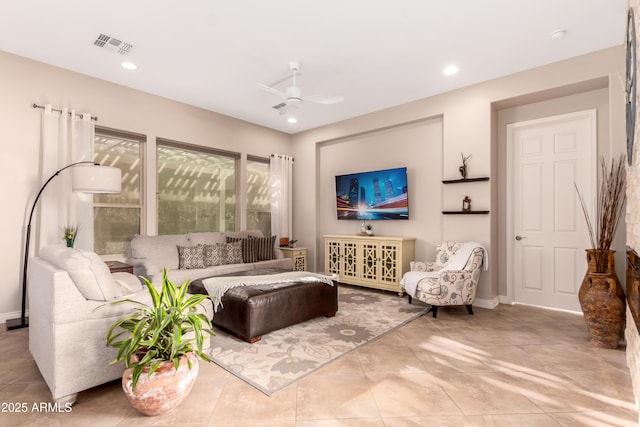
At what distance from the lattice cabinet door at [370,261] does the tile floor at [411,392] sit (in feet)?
6.36

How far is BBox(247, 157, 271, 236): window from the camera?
582 centimetres

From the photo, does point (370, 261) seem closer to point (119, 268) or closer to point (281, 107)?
point (281, 107)

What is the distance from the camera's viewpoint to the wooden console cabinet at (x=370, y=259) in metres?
4.58

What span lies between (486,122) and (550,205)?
1307mm

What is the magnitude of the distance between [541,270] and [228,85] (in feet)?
15.4

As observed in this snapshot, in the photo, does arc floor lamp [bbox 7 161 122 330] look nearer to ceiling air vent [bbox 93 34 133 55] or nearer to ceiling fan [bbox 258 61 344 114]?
ceiling air vent [bbox 93 34 133 55]

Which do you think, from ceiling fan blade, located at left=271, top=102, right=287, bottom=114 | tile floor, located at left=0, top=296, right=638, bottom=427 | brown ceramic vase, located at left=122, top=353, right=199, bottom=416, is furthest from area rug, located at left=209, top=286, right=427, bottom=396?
ceiling fan blade, located at left=271, top=102, right=287, bottom=114

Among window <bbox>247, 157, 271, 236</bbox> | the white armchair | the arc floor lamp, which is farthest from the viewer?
window <bbox>247, 157, 271, 236</bbox>

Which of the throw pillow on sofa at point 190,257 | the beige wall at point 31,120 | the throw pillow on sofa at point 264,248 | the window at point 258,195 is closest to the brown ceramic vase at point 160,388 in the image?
the throw pillow on sofa at point 190,257

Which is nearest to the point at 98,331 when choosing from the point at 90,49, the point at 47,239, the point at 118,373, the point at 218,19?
the point at 118,373

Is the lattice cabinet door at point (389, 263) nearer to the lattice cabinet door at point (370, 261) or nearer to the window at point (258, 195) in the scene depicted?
the lattice cabinet door at point (370, 261)

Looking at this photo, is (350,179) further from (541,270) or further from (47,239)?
(47,239)

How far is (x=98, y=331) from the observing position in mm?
1925

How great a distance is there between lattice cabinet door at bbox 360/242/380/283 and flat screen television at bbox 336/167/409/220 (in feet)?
1.85
